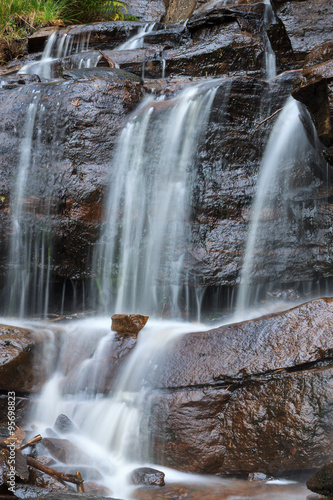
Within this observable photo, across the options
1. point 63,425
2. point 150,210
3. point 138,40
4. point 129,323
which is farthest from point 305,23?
point 63,425

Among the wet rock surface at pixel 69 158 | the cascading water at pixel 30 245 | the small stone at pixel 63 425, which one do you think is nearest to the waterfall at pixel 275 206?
the wet rock surface at pixel 69 158

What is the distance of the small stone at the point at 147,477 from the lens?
3215 mm

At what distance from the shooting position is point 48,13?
1105 cm

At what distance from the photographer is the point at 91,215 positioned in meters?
5.84

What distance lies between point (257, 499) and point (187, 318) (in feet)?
8.60

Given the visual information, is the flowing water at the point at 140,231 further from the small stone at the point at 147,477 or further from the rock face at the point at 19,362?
the small stone at the point at 147,477

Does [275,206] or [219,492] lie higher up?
[275,206]

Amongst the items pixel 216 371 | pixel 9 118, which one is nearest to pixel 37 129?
pixel 9 118

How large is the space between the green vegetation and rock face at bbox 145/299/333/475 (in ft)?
31.7

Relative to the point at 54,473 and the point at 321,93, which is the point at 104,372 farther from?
the point at 321,93

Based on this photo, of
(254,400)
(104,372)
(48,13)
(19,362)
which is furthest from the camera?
(48,13)

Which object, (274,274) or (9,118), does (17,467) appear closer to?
(274,274)

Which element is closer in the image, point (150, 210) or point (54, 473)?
point (54, 473)

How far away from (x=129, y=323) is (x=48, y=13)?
9470mm
